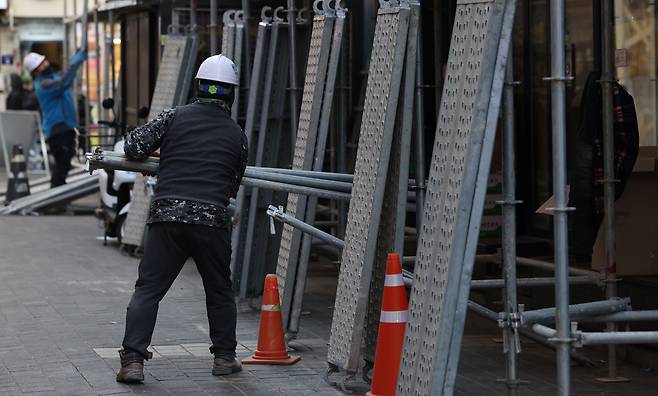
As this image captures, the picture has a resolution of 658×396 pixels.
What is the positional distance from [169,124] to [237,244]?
297cm

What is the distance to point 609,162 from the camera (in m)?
7.30

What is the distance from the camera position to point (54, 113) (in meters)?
18.9

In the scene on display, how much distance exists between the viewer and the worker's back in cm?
735

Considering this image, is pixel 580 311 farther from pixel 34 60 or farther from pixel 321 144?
pixel 34 60

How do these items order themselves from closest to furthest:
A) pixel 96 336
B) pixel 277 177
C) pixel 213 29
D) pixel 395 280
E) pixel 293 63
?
1. pixel 395 280
2. pixel 277 177
3. pixel 96 336
4. pixel 293 63
5. pixel 213 29

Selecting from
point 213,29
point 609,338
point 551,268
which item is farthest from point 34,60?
point 609,338

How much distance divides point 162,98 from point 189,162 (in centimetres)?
602

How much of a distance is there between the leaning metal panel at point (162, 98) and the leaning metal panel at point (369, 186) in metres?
5.81

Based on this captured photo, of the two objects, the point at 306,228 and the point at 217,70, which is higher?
the point at 217,70

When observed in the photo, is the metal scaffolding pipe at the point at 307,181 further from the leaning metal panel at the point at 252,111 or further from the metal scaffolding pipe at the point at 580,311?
the metal scaffolding pipe at the point at 580,311

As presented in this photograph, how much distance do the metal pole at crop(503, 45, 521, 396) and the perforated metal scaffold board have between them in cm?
17

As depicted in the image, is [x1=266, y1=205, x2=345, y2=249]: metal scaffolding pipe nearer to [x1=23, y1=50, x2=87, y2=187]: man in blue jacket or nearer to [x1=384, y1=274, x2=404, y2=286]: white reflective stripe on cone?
[x1=384, y1=274, x2=404, y2=286]: white reflective stripe on cone

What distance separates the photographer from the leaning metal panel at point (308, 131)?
8.62 m

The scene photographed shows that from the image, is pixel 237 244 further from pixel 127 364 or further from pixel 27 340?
pixel 127 364
